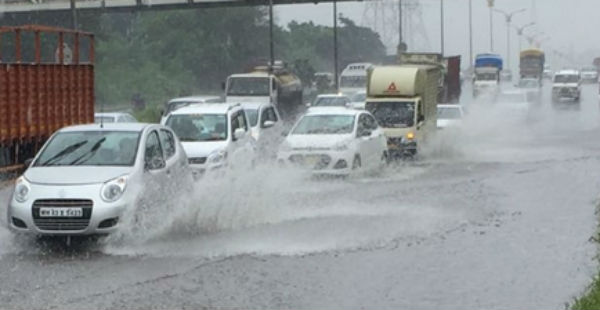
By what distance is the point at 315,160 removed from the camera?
2236 centimetres

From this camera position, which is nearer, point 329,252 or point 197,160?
point 329,252

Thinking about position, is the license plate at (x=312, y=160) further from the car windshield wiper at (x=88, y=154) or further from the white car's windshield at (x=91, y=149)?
the car windshield wiper at (x=88, y=154)

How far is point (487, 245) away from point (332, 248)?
1.83m

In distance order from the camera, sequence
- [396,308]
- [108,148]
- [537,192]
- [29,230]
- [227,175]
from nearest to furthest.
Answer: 1. [396,308]
2. [29,230]
3. [108,148]
4. [227,175]
5. [537,192]

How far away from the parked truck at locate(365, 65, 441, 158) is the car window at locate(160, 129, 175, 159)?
1318 centimetres

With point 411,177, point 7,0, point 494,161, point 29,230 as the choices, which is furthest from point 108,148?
point 7,0

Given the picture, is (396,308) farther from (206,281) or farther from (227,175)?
(227,175)

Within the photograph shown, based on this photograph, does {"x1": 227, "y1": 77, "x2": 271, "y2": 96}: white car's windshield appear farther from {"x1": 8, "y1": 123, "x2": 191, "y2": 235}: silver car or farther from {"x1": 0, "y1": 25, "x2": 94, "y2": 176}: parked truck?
{"x1": 8, "y1": 123, "x2": 191, "y2": 235}: silver car

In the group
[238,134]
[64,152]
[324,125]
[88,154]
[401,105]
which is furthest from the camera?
[401,105]

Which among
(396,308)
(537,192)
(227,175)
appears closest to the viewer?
(396,308)

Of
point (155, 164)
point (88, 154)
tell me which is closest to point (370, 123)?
point (155, 164)

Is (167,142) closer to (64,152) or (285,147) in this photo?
(64,152)

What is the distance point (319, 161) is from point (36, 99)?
575cm

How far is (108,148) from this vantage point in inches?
552
